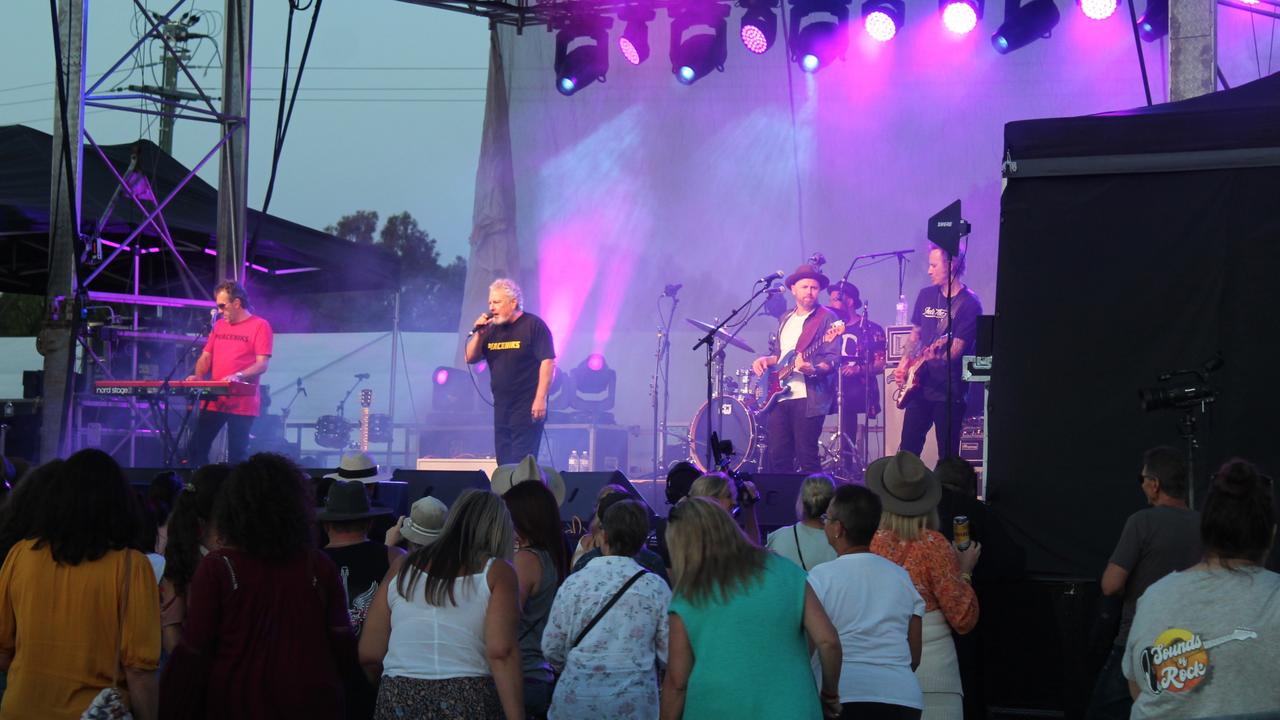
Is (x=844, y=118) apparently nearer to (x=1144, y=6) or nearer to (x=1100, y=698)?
(x=1144, y=6)

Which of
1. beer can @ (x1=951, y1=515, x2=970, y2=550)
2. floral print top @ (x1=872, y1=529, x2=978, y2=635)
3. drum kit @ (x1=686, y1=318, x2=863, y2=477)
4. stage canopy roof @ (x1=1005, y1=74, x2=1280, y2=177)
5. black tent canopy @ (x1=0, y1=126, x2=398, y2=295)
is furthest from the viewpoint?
black tent canopy @ (x1=0, y1=126, x2=398, y2=295)

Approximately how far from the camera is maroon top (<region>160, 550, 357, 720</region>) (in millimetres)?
3490

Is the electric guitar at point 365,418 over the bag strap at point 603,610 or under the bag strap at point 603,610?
over

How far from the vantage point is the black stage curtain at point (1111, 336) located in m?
6.13

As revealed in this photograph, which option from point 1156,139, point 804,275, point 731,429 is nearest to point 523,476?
point 1156,139

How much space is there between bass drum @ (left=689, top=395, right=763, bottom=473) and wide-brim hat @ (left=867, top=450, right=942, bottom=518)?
7.41 metres

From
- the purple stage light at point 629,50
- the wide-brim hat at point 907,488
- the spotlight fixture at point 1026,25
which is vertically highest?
the purple stage light at point 629,50

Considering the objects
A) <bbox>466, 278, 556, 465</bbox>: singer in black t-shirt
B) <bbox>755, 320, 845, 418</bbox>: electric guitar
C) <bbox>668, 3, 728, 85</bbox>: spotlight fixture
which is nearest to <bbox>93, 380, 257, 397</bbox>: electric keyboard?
<bbox>466, 278, 556, 465</bbox>: singer in black t-shirt

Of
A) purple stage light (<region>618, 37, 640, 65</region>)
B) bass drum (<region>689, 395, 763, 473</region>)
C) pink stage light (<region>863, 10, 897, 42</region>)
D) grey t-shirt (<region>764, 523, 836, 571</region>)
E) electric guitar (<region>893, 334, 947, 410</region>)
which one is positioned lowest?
grey t-shirt (<region>764, 523, 836, 571</region>)

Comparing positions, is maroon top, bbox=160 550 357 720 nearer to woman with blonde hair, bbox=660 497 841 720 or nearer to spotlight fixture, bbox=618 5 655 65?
woman with blonde hair, bbox=660 497 841 720

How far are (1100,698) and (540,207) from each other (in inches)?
436

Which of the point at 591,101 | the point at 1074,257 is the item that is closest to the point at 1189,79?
the point at 1074,257

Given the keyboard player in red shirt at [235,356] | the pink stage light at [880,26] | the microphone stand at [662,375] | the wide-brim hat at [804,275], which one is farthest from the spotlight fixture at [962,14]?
the keyboard player in red shirt at [235,356]

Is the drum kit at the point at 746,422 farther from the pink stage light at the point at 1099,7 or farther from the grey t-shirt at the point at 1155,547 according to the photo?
the grey t-shirt at the point at 1155,547
